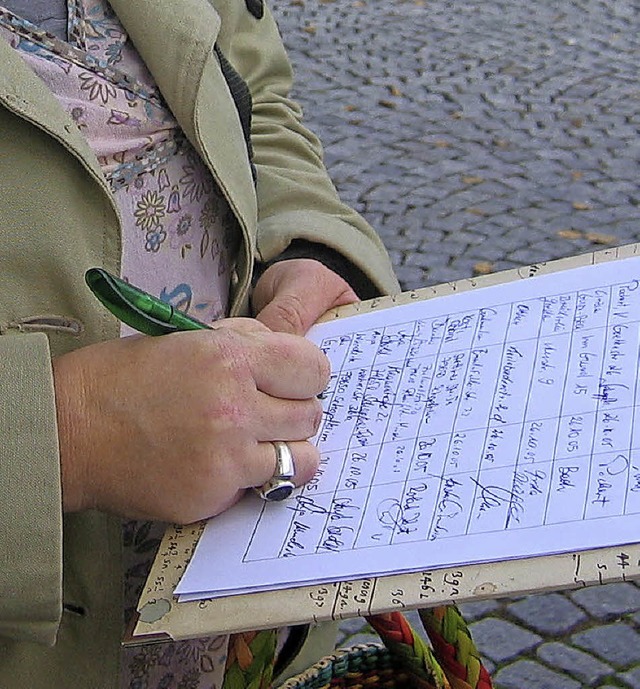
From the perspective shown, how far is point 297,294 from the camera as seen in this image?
1.33 m

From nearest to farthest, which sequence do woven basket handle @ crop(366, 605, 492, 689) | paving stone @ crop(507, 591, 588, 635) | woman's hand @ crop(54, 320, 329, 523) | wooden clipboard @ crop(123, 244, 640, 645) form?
wooden clipboard @ crop(123, 244, 640, 645), woman's hand @ crop(54, 320, 329, 523), woven basket handle @ crop(366, 605, 492, 689), paving stone @ crop(507, 591, 588, 635)

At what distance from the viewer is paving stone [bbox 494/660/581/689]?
92.9 inches

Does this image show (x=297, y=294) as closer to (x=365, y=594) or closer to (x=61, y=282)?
(x=61, y=282)

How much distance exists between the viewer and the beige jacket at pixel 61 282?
965 mm

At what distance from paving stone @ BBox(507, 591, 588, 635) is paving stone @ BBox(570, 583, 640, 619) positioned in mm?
24

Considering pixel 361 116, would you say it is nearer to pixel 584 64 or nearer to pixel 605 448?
pixel 584 64

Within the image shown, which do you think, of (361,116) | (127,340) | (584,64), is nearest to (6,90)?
(127,340)

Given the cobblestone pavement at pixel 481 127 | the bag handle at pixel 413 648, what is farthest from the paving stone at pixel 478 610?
the bag handle at pixel 413 648

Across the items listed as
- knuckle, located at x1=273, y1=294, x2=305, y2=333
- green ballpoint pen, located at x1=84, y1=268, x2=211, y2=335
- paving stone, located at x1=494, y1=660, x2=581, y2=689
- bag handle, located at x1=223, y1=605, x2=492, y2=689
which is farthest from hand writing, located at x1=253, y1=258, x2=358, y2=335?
paving stone, located at x1=494, y1=660, x2=581, y2=689

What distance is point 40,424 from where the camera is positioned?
0.97m

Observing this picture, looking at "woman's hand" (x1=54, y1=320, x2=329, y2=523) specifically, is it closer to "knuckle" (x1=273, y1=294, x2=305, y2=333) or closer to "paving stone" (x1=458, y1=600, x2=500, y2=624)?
"knuckle" (x1=273, y1=294, x2=305, y2=333)

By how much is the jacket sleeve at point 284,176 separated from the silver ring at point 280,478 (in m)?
0.44

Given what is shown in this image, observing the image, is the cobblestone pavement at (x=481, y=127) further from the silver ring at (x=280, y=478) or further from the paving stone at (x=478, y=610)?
the silver ring at (x=280, y=478)

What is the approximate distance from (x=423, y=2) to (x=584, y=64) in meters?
1.01
